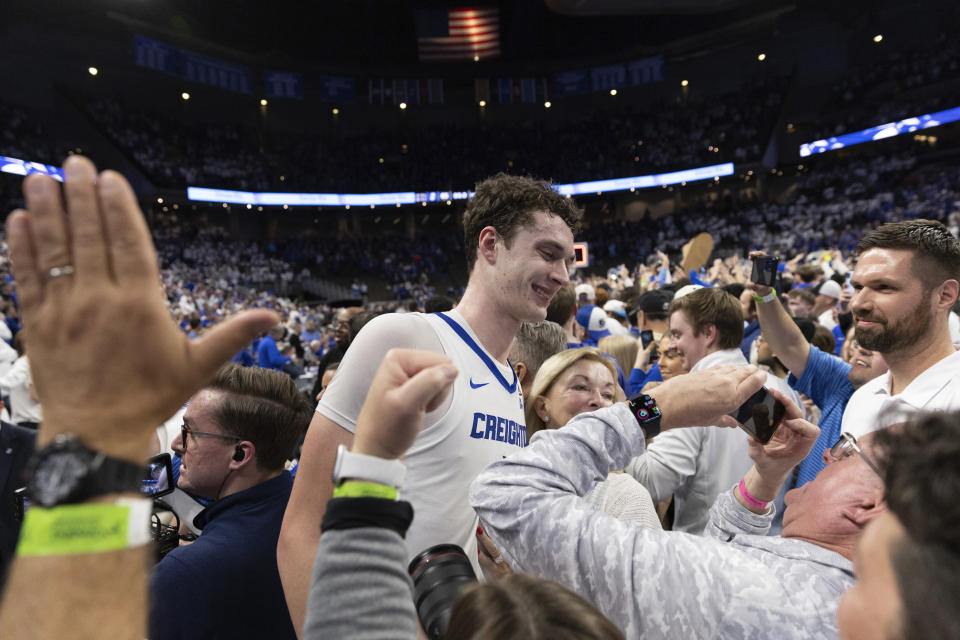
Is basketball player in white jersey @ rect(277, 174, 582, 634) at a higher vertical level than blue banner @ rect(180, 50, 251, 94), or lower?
lower

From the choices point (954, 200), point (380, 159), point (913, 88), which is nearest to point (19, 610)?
point (954, 200)

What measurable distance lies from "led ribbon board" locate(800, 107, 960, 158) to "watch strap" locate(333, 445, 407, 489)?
27.0 m

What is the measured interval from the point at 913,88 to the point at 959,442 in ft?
94.0

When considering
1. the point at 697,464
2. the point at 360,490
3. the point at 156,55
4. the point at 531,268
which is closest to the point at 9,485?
the point at 531,268

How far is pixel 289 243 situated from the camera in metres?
30.0

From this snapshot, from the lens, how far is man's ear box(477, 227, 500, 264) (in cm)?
194

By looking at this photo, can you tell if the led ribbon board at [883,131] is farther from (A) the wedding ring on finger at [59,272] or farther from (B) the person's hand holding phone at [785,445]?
(A) the wedding ring on finger at [59,272]

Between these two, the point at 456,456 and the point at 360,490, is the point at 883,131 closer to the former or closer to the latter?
the point at 456,456

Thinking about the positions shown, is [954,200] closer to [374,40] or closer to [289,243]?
[374,40]

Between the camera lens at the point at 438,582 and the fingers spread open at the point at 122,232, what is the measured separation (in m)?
0.63

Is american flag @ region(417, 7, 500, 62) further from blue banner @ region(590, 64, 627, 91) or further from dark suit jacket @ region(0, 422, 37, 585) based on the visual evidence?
dark suit jacket @ region(0, 422, 37, 585)

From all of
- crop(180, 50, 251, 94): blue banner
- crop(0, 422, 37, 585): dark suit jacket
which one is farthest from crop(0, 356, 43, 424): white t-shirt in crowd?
crop(180, 50, 251, 94): blue banner

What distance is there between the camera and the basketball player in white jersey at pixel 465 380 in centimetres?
156

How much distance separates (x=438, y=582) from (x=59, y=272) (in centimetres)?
73
